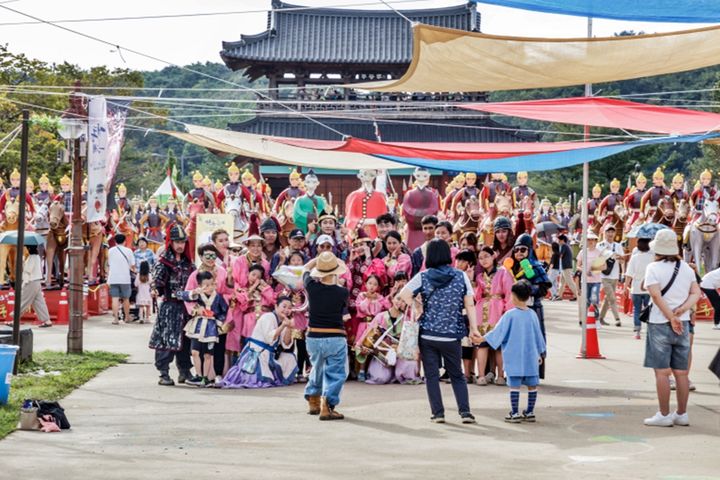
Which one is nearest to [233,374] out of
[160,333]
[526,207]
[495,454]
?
[160,333]

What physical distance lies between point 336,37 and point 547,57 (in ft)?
118

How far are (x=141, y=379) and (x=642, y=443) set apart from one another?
6.91 metres

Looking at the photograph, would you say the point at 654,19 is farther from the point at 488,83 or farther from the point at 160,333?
the point at 160,333

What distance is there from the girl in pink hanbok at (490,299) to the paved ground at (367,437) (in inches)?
13.8

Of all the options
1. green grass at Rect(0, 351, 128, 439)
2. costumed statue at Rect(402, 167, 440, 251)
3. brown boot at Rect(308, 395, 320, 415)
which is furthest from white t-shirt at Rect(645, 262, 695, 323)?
costumed statue at Rect(402, 167, 440, 251)

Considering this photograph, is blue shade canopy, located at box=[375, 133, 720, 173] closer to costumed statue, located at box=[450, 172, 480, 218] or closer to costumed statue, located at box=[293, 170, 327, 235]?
costumed statue, located at box=[293, 170, 327, 235]

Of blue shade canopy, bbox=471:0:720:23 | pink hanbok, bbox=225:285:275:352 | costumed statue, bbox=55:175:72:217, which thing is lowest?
pink hanbok, bbox=225:285:275:352

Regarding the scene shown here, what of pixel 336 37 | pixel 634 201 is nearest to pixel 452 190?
pixel 634 201

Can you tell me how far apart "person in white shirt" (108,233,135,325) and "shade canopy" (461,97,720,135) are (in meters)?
9.51

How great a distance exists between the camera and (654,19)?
1155 cm

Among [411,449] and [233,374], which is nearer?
[411,449]

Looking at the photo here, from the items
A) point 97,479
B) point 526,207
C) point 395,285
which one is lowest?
point 97,479

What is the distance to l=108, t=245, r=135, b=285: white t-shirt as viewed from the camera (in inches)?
848

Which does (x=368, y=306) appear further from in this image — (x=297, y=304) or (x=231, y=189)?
(x=231, y=189)
